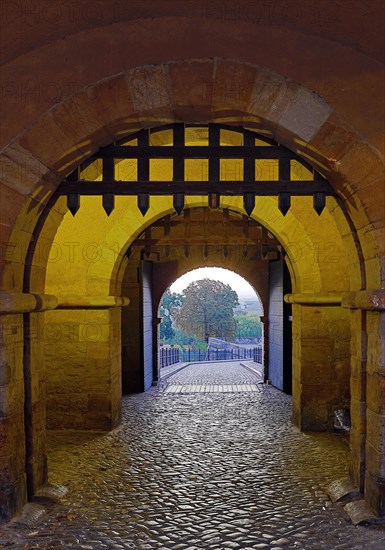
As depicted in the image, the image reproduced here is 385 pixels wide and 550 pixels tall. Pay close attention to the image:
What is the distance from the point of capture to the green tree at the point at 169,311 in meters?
34.3

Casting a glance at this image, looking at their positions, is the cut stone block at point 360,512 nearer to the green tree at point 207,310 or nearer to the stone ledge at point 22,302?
the stone ledge at point 22,302

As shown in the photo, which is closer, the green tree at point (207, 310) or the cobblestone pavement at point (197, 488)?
the cobblestone pavement at point (197, 488)

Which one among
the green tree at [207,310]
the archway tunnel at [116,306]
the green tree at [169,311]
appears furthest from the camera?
the green tree at [169,311]

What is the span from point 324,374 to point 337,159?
390cm

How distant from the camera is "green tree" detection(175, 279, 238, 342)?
34.1 meters

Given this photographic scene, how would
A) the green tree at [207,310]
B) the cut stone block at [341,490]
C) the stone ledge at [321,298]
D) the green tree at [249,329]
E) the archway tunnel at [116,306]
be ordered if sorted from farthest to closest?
the green tree at [249,329] → the green tree at [207,310] → the archway tunnel at [116,306] → the stone ledge at [321,298] → the cut stone block at [341,490]

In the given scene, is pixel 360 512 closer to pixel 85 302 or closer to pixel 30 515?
pixel 30 515

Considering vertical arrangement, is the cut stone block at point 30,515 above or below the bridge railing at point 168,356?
above

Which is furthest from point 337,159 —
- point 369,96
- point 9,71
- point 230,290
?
point 230,290

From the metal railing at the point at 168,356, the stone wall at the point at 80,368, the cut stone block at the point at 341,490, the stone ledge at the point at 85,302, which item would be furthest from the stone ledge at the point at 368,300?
the metal railing at the point at 168,356

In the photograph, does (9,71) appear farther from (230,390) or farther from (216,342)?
(216,342)

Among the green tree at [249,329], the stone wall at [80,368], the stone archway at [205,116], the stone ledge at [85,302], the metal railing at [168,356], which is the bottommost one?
the green tree at [249,329]

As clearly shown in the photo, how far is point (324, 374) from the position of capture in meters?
6.58

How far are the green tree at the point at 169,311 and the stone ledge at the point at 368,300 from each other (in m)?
30.6
